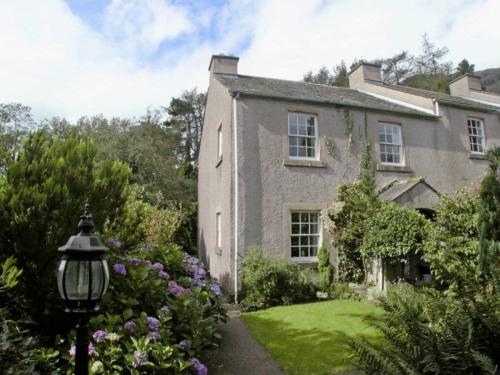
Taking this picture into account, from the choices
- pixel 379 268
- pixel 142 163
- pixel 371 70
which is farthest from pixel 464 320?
pixel 142 163

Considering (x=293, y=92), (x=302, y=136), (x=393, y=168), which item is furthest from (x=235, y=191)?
(x=393, y=168)

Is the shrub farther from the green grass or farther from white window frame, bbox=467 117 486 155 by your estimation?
white window frame, bbox=467 117 486 155

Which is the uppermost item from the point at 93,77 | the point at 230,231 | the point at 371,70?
the point at 371,70

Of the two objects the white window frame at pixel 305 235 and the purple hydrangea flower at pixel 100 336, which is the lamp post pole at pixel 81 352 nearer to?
the purple hydrangea flower at pixel 100 336

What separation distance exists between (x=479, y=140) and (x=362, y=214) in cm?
885

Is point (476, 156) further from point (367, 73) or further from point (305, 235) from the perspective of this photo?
point (305, 235)

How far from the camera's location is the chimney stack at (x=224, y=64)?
14.7 metres

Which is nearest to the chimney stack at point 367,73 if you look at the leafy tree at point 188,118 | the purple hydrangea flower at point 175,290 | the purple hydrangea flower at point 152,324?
the purple hydrangea flower at point 175,290

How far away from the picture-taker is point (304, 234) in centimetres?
1230

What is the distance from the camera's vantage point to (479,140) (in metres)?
16.2

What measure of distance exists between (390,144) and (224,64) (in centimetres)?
768

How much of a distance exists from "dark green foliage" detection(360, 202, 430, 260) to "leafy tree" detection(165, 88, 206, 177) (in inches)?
1115

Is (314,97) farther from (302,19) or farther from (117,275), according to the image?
(117,275)

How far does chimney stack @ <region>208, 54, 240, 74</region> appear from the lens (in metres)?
14.7
